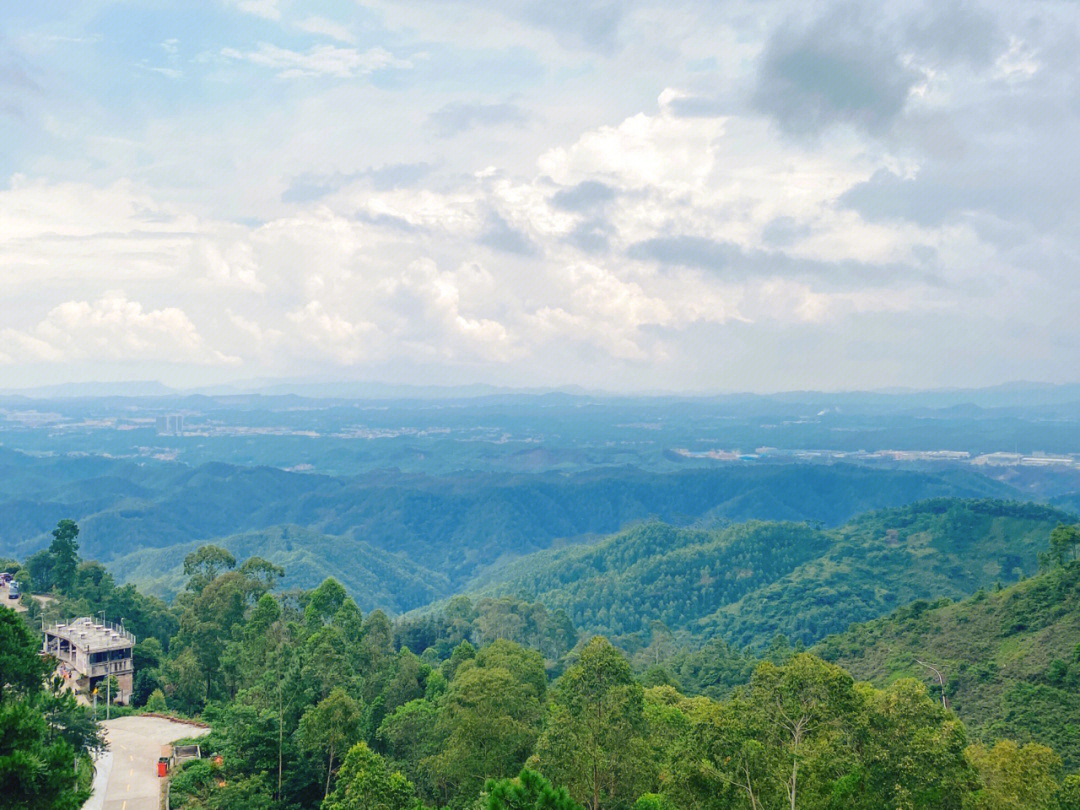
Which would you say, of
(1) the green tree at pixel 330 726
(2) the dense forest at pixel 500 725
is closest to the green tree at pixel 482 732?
(2) the dense forest at pixel 500 725

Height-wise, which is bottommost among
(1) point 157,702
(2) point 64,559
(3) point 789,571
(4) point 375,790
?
(3) point 789,571

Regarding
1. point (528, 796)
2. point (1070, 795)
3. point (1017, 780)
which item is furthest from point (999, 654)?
point (528, 796)

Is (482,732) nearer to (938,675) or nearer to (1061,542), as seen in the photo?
(938,675)

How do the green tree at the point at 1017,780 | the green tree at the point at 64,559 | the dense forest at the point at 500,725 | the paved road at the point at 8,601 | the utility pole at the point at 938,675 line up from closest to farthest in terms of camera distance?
the green tree at the point at 1017,780 < the dense forest at the point at 500,725 < the utility pole at the point at 938,675 < the paved road at the point at 8,601 < the green tree at the point at 64,559

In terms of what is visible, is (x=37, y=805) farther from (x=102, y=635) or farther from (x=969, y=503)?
(x=969, y=503)

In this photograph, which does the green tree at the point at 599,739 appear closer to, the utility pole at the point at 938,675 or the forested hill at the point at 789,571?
the utility pole at the point at 938,675

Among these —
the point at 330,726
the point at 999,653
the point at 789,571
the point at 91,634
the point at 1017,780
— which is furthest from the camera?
the point at 789,571
